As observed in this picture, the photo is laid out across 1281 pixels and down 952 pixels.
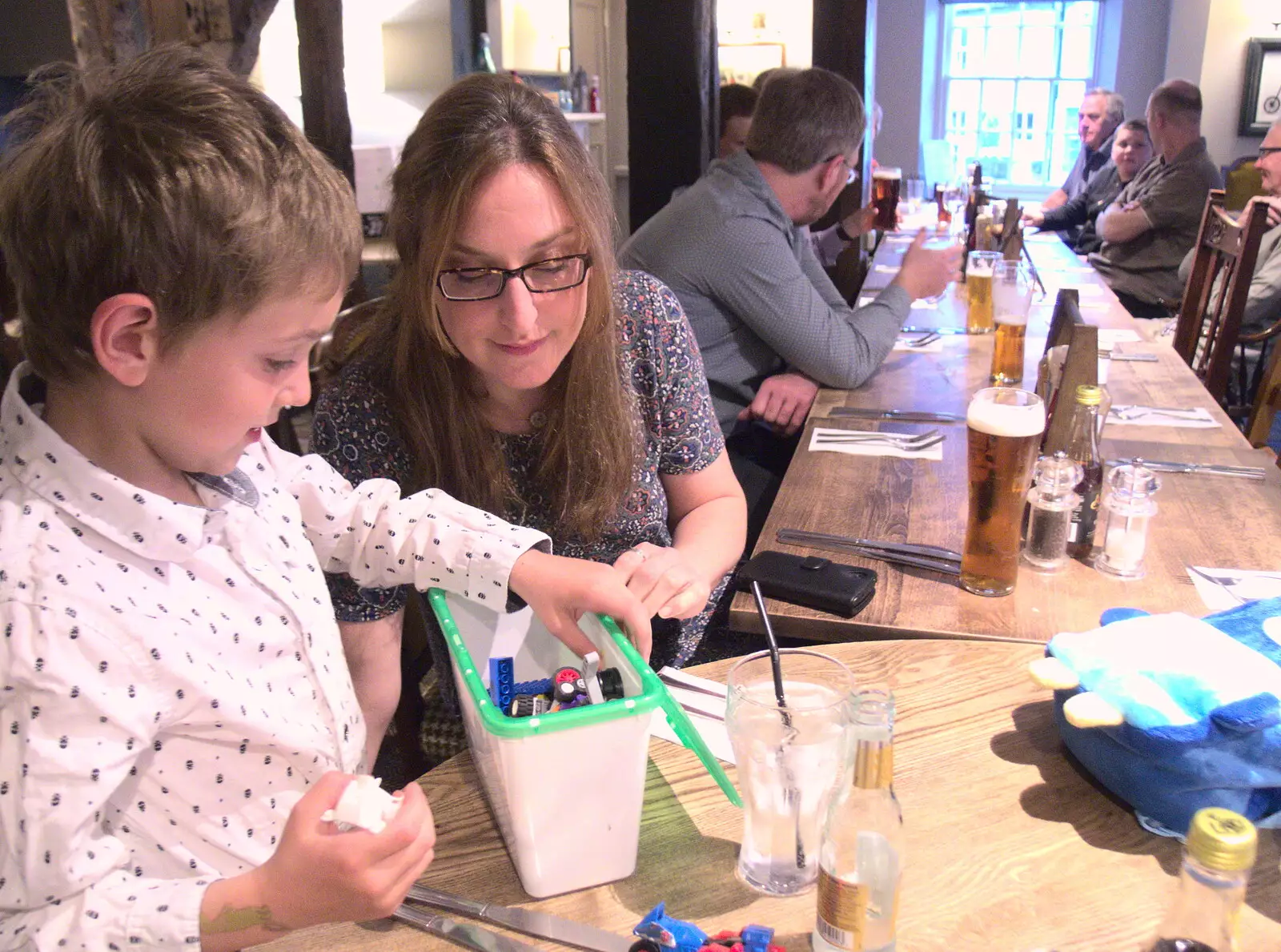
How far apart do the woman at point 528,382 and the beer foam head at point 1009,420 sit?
41cm

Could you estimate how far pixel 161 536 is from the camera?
33.1 inches

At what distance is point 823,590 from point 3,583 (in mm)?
927

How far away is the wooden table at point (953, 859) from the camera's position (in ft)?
2.60

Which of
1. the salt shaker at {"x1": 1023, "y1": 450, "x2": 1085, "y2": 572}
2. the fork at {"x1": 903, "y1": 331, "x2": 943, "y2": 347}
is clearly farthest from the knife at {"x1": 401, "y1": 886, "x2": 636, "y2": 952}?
the fork at {"x1": 903, "y1": 331, "x2": 943, "y2": 347}

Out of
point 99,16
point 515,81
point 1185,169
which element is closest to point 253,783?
point 515,81

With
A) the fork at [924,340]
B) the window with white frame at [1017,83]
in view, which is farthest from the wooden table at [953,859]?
the window with white frame at [1017,83]

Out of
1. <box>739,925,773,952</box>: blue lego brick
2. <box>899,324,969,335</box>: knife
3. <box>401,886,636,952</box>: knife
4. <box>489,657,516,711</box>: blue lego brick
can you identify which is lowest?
<box>899,324,969,335</box>: knife

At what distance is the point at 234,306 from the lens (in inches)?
32.2

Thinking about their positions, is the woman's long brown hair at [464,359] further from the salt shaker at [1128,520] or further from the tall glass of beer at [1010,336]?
the tall glass of beer at [1010,336]

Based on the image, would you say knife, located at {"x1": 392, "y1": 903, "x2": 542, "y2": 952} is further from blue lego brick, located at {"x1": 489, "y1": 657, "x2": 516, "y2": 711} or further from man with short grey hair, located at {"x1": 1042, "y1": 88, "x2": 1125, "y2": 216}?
man with short grey hair, located at {"x1": 1042, "y1": 88, "x2": 1125, "y2": 216}

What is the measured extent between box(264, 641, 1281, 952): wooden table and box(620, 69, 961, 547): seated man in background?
1.51m

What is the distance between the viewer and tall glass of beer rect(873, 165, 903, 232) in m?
4.64

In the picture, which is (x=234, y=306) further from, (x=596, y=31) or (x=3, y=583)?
(x=596, y=31)

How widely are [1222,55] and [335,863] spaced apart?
995 cm
